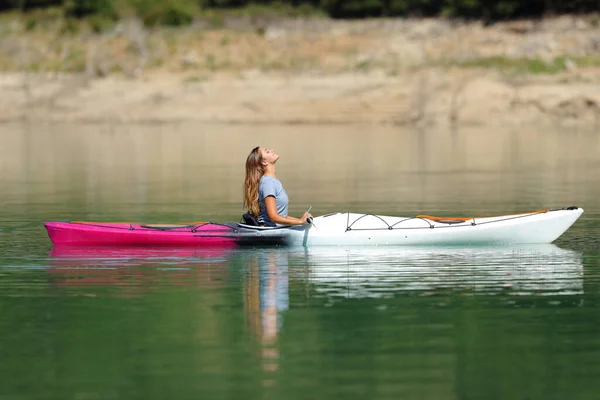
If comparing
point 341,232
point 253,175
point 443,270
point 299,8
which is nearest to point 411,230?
point 341,232

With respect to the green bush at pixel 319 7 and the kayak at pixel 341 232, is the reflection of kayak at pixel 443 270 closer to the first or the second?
the kayak at pixel 341 232

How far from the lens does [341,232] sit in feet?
56.9

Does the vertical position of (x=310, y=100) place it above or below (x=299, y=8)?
below

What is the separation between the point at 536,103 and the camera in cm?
5875

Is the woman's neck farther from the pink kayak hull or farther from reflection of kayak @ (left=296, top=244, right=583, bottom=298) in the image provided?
the pink kayak hull

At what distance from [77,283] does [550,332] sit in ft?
17.8

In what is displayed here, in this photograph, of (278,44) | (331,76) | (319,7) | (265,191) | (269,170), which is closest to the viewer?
(269,170)

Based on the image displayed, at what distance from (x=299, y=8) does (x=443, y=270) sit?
68.2 meters

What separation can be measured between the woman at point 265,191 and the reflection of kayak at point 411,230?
0.83 feet

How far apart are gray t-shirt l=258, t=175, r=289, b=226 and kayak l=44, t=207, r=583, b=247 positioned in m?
0.13

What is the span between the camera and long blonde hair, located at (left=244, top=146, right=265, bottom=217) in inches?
640

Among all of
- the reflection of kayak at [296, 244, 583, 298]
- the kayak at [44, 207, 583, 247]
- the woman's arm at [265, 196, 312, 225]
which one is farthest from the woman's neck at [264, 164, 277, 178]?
the reflection of kayak at [296, 244, 583, 298]

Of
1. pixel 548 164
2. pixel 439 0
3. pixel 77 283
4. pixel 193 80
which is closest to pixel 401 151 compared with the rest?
pixel 548 164

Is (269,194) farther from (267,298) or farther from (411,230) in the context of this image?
(267,298)
